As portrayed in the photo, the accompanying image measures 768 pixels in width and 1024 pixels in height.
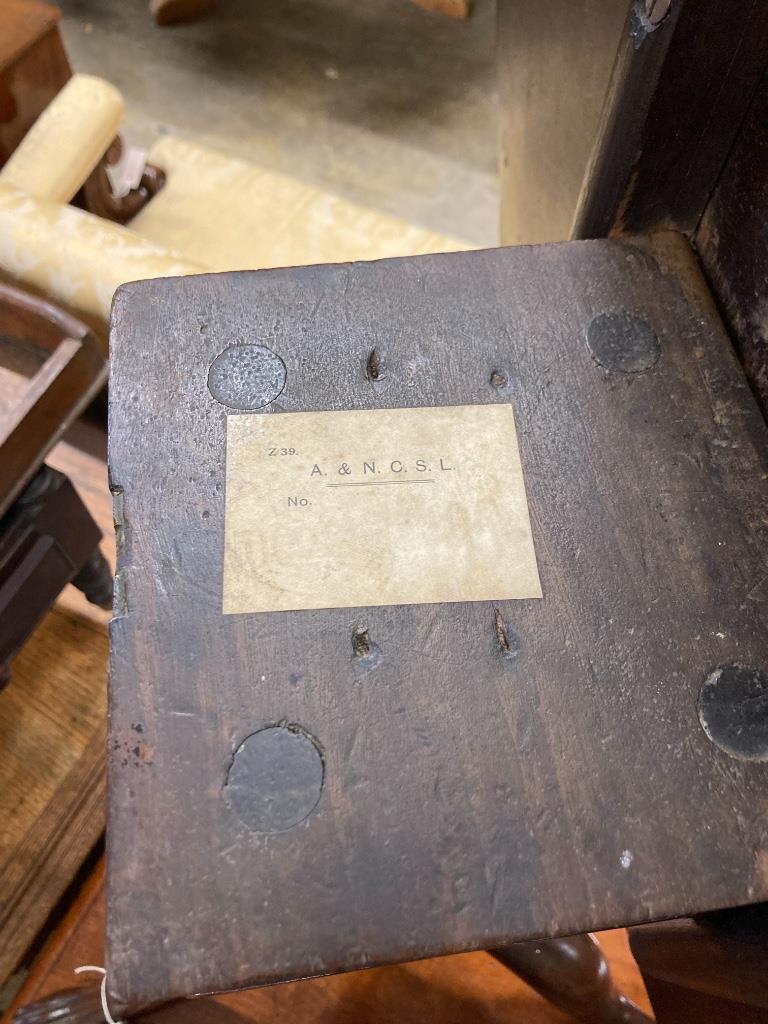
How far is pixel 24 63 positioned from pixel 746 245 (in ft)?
5.52

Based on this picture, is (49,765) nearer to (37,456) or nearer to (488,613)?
(37,456)

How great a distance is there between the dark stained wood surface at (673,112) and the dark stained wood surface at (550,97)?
39 mm

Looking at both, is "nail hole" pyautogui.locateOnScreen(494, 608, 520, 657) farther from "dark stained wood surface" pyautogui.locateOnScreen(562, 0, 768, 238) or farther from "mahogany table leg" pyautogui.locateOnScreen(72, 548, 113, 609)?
"mahogany table leg" pyautogui.locateOnScreen(72, 548, 113, 609)

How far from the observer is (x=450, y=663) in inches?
20.8

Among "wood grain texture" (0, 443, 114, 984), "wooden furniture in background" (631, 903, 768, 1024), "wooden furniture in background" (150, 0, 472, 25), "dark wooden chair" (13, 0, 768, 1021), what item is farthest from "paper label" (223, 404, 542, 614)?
"wooden furniture in background" (150, 0, 472, 25)

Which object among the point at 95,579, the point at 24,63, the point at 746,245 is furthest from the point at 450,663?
the point at 24,63

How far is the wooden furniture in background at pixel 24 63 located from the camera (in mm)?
1667

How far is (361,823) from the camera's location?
49 cm

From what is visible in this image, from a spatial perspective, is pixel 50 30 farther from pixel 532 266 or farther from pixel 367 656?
pixel 367 656

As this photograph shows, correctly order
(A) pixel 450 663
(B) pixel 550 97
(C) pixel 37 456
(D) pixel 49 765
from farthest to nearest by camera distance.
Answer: (D) pixel 49 765 → (C) pixel 37 456 → (B) pixel 550 97 → (A) pixel 450 663

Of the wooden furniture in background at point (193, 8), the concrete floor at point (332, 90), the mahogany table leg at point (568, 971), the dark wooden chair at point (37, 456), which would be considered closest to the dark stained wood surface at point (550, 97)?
the dark wooden chair at point (37, 456)

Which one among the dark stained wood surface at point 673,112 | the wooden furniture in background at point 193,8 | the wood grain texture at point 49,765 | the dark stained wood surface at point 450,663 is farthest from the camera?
the wooden furniture in background at point 193,8

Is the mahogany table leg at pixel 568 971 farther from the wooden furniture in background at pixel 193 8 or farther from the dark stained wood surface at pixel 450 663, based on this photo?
the wooden furniture in background at pixel 193 8

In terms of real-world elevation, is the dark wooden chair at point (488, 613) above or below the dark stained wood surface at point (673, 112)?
below
